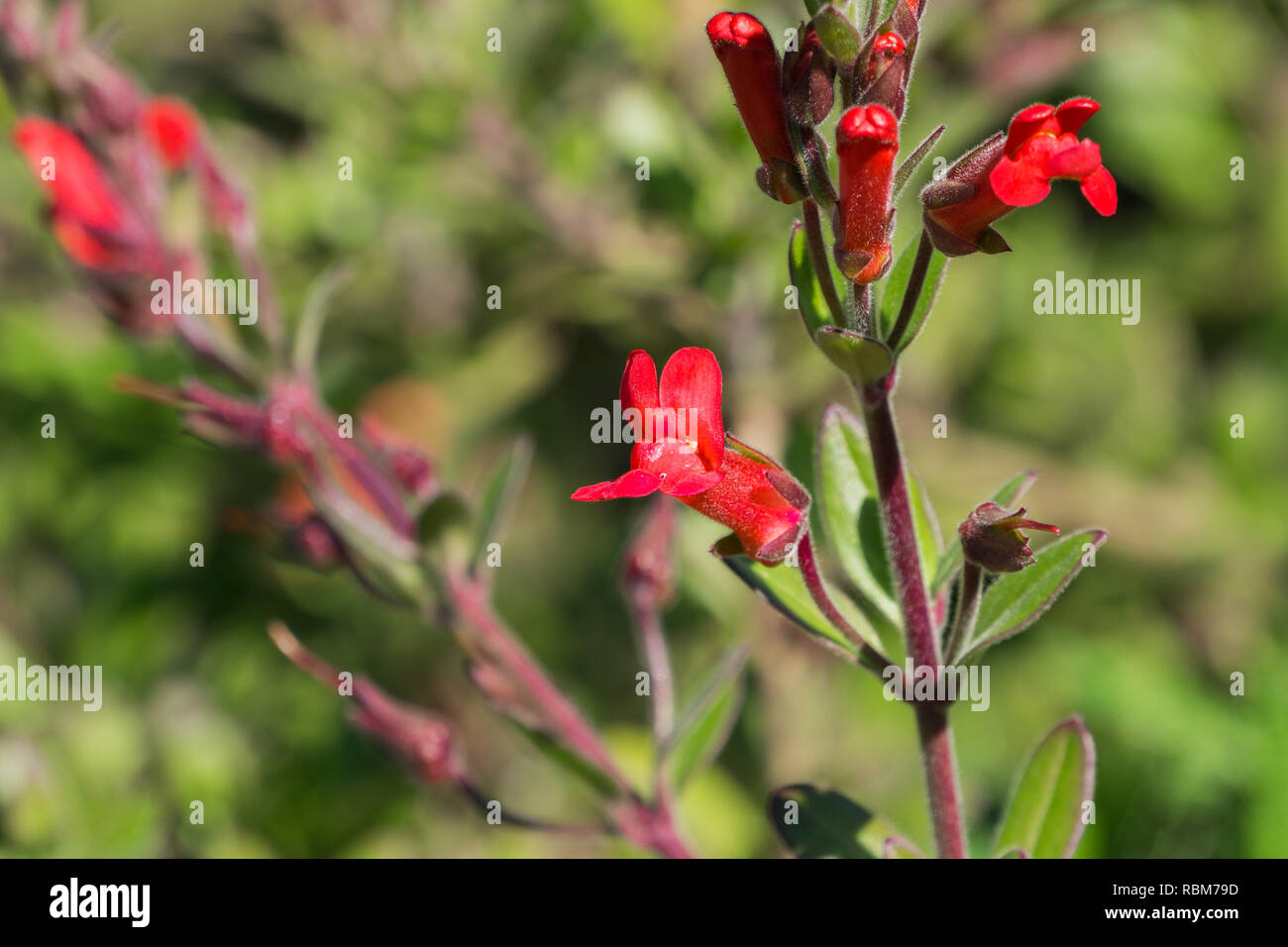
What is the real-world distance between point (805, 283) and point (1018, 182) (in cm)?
22

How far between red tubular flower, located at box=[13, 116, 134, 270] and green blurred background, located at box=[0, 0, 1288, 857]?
687 millimetres

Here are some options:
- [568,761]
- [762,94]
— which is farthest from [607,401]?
[762,94]

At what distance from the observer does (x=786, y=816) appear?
4.28ft

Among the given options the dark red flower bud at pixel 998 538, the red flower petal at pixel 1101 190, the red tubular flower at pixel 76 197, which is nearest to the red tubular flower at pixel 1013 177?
the red flower petal at pixel 1101 190

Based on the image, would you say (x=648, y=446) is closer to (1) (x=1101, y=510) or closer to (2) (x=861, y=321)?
(2) (x=861, y=321)

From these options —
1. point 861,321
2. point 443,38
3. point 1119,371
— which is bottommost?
point 861,321

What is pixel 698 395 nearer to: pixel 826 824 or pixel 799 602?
pixel 799 602

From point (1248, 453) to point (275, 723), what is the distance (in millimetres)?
2452

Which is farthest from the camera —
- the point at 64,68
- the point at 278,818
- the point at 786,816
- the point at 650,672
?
the point at 278,818

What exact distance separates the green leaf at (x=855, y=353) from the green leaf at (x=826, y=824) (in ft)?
1.71

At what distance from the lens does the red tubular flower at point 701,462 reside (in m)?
1.01

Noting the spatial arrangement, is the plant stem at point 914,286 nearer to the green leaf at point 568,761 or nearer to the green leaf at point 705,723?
the green leaf at point 705,723

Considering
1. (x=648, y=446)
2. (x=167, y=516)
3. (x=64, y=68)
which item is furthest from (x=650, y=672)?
(x=167, y=516)

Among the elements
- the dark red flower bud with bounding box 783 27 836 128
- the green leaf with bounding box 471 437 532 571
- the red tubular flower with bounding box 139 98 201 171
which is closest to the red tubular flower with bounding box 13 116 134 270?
the red tubular flower with bounding box 139 98 201 171
